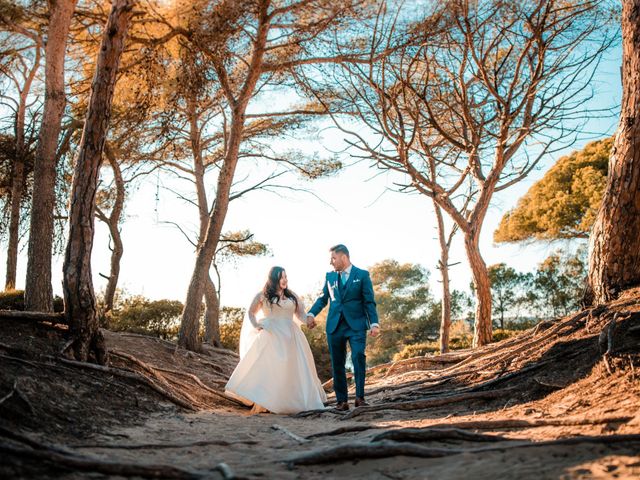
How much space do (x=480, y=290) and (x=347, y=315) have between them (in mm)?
6336

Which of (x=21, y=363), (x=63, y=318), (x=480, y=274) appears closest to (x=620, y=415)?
(x=21, y=363)

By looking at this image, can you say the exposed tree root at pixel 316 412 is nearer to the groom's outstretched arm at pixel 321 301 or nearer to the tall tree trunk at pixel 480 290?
the groom's outstretched arm at pixel 321 301

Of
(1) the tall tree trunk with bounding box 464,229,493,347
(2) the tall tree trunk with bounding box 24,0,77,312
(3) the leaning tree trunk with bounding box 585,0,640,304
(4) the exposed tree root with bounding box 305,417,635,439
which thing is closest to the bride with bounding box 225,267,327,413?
(4) the exposed tree root with bounding box 305,417,635,439

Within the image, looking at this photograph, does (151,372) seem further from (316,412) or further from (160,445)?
(160,445)

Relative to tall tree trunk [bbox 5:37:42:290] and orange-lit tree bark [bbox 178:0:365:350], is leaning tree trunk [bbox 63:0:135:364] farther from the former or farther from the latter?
tall tree trunk [bbox 5:37:42:290]

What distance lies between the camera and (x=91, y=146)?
23.3 ft

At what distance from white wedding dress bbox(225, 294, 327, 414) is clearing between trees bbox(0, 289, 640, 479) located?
29 cm

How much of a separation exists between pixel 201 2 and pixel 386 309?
21.1 metres

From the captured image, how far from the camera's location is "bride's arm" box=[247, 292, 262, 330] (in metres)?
7.87

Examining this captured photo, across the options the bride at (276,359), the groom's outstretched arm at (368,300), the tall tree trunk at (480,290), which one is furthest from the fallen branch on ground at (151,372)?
the tall tree trunk at (480,290)

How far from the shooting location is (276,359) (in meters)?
7.72

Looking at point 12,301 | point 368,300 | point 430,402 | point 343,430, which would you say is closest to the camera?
point 343,430

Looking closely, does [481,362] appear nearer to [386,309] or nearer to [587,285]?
[587,285]

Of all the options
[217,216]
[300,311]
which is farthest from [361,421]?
[217,216]
